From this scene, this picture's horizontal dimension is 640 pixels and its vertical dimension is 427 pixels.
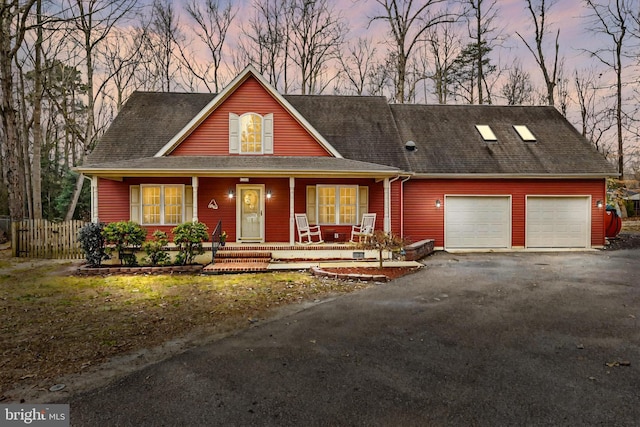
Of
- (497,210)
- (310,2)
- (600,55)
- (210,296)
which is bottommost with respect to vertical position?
(210,296)

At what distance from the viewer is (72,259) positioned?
12.3 metres

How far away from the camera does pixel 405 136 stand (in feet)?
51.0

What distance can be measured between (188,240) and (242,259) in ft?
5.60

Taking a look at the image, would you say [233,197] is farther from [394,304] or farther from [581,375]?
[581,375]

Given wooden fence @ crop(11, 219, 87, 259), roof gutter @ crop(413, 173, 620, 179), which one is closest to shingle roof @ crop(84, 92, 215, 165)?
wooden fence @ crop(11, 219, 87, 259)

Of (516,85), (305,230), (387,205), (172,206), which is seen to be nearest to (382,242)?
(387,205)

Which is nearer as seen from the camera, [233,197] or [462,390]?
[462,390]

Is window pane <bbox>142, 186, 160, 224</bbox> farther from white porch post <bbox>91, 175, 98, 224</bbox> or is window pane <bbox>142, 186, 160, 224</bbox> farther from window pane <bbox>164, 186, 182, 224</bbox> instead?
white porch post <bbox>91, 175, 98, 224</bbox>

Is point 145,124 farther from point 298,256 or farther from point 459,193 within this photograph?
point 459,193

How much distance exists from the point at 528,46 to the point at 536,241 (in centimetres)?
1670

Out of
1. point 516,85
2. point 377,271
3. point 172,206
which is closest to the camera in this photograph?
point 377,271

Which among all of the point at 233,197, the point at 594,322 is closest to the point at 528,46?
the point at 233,197

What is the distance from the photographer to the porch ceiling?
1105cm

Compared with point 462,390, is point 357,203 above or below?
above
